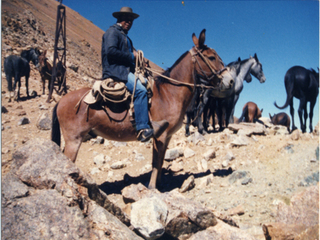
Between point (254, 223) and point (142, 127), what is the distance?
2242mm

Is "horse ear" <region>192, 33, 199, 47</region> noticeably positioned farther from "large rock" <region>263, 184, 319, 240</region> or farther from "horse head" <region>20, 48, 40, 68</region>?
"horse head" <region>20, 48, 40, 68</region>

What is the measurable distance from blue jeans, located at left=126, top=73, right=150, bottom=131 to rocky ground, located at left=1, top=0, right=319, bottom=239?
1.34 metres

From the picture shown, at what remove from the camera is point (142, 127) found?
3893mm

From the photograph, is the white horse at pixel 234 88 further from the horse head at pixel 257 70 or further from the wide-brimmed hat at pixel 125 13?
the wide-brimmed hat at pixel 125 13

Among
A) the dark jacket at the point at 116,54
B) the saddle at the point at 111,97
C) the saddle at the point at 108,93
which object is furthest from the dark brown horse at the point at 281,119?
the saddle at the point at 108,93

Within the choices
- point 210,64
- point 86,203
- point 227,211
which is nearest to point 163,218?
point 86,203

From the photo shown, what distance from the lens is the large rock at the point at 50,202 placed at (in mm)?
1909

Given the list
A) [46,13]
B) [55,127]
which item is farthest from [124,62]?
[46,13]

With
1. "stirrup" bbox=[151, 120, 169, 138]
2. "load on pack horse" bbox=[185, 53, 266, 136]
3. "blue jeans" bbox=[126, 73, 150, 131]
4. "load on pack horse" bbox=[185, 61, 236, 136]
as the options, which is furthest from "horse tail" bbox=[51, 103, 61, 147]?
"load on pack horse" bbox=[185, 53, 266, 136]

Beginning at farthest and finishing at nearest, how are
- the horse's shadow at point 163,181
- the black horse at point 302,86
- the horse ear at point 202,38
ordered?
the black horse at point 302,86, the horse's shadow at point 163,181, the horse ear at point 202,38

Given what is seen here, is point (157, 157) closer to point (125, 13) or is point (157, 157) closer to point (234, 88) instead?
point (125, 13)

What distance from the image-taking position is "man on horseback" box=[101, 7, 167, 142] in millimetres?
3861

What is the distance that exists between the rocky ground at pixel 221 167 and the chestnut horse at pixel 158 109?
1.12 metres

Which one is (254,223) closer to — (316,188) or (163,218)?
(316,188)
